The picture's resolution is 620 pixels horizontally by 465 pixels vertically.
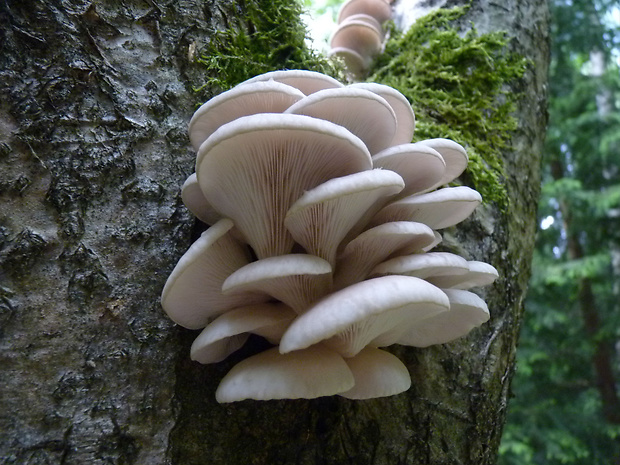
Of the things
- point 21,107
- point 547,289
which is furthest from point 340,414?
point 547,289

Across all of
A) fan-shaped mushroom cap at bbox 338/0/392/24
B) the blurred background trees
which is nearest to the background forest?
the blurred background trees

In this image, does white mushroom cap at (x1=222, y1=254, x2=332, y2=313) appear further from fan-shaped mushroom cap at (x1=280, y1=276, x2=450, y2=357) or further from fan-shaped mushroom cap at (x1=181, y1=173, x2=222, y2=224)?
fan-shaped mushroom cap at (x1=181, y1=173, x2=222, y2=224)

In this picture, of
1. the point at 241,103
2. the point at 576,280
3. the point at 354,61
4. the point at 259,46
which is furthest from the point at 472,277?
the point at 576,280

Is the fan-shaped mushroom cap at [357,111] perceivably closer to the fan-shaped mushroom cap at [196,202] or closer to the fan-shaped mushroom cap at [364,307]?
the fan-shaped mushroom cap at [196,202]

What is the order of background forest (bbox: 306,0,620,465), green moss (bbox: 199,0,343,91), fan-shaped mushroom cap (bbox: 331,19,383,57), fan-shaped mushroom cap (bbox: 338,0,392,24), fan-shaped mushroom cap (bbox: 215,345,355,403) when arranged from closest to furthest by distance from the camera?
fan-shaped mushroom cap (bbox: 215,345,355,403) < green moss (bbox: 199,0,343,91) < fan-shaped mushroom cap (bbox: 331,19,383,57) < fan-shaped mushroom cap (bbox: 338,0,392,24) < background forest (bbox: 306,0,620,465)

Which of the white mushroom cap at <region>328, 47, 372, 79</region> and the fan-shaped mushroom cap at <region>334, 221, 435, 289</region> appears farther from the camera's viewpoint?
the white mushroom cap at <region>328, 47, 372, 79</region>

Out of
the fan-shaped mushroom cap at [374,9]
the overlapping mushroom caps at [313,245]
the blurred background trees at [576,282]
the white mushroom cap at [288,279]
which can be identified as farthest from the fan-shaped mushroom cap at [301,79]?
the blurred background trees at [576,282]
